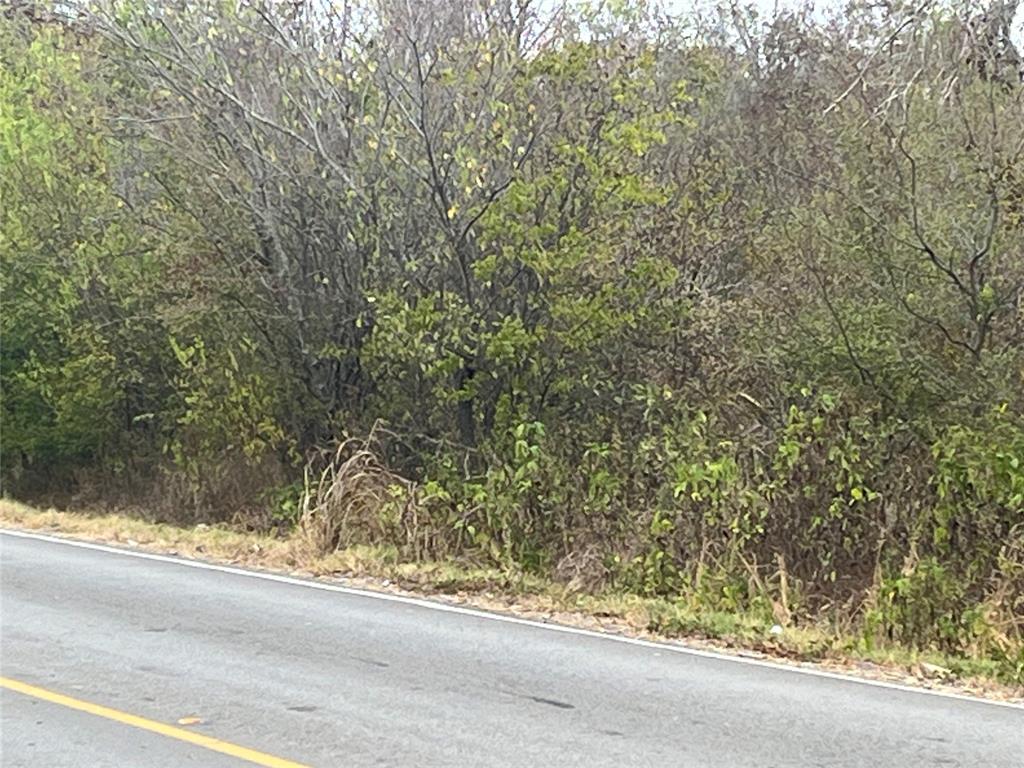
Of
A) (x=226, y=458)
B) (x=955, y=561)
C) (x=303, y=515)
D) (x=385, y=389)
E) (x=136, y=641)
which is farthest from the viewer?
(x=226, y=458)

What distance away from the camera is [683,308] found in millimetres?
15859

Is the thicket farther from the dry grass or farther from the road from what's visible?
the road

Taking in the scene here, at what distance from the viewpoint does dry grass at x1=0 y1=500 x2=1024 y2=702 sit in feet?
31.6

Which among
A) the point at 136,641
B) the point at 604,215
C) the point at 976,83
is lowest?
the point at 136,641

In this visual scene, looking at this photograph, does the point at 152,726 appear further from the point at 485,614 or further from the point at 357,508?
the point at 357,508

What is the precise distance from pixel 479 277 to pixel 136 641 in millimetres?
7744

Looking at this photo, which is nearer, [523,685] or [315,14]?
[523,685]

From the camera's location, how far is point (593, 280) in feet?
52.6

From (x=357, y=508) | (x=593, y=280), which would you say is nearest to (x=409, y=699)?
(x=357, y=508)

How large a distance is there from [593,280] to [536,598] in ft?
16.5

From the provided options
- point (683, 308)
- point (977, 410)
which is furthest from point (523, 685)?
point (683, 308)

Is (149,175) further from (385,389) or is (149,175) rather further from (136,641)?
(136,641)

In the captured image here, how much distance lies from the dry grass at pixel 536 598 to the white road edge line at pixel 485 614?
26 centimetres

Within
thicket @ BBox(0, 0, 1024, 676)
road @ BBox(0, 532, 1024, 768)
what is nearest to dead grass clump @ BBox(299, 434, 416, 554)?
thicket @ BBox(0, 0, 1024, 676)
